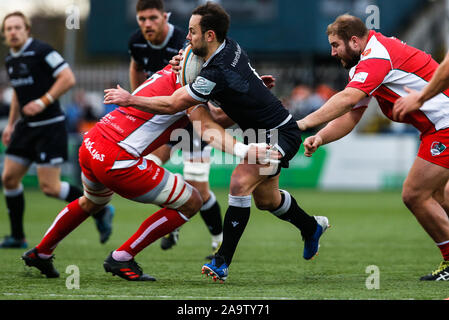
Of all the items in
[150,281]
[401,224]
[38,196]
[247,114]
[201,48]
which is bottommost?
[38,196]

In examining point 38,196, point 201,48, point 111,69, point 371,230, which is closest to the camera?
point 201,48

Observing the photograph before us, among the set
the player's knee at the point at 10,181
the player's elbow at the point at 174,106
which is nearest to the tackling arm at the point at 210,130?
the player's elbow at the point at 174,106

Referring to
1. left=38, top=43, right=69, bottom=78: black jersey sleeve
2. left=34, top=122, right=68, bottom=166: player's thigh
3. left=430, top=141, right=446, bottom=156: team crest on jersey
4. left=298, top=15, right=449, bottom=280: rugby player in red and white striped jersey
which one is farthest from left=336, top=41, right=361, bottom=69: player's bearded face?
left=34, top=122, right=68, bottom=166: player's thigh

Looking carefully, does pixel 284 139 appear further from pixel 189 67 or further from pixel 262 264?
pixel 262 264

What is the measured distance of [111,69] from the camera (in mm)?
28109

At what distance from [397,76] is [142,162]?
6.71 ft

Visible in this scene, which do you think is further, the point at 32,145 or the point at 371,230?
the point at 371,230

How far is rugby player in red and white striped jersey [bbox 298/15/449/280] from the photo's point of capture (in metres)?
5.77

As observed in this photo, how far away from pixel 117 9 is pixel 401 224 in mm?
13508

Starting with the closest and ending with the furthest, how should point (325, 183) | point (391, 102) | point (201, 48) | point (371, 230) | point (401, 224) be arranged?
point (201, 48)
point (391, 102)
point (371, 230)
point (401, 224)
point (325, 183)

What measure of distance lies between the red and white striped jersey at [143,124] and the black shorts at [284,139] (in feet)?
2.15
